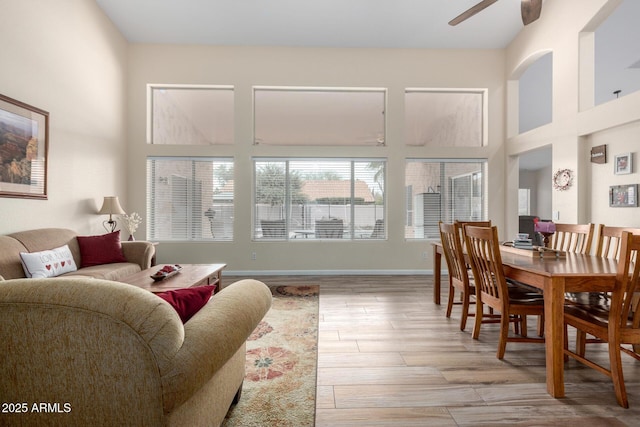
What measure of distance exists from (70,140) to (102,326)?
4251 millimetres

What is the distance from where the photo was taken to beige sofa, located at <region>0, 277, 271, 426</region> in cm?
99

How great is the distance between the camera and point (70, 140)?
4.20 m

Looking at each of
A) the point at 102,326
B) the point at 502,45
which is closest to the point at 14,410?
the point at 102,326

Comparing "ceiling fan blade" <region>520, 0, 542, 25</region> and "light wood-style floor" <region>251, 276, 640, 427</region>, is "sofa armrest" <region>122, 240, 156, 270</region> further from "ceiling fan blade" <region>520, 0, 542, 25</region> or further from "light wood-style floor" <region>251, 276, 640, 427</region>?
"ceiling fan blade" <region>520, 0, 542, 25</region>

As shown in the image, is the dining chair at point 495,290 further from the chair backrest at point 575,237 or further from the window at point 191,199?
the window at point 191,199

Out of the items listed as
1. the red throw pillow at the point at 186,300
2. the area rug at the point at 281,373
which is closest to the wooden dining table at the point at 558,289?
the area rug at the point at 281,373

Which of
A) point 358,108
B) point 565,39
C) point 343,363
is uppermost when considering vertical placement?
point 565,39

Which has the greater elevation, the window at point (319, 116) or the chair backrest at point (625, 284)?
the window at point (319, 116)

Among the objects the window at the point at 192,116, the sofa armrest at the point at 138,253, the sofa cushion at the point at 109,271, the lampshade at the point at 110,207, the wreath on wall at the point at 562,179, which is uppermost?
the window at the point at 192,116

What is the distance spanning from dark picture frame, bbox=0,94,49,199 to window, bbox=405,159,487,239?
16.7 ft

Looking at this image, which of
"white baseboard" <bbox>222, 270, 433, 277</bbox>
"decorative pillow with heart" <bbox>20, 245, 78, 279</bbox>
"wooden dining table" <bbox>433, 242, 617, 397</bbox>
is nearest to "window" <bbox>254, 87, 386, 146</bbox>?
"white baseboard" <bbox>222, 270, 433, 277</bbox>

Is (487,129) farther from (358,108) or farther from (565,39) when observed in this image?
(358,108)

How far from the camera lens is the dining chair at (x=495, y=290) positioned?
2449 millimetres

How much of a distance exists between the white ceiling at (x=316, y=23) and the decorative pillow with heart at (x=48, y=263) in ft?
11.9
